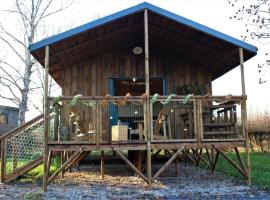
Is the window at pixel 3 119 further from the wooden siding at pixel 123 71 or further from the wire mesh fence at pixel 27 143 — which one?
the wooden siding at pixel 123 71

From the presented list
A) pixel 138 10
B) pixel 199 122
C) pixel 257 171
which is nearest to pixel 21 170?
pixel 199 122

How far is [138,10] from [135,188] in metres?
4.35

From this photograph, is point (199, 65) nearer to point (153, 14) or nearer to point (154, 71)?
point (154, 71)

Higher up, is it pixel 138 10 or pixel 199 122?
pixel 138 10

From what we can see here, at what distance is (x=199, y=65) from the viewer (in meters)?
12.8

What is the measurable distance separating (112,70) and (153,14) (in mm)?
3174

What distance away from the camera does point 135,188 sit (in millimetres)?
8922

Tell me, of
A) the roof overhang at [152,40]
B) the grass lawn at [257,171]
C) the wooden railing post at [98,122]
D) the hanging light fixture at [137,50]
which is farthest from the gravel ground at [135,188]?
the hanging light fixture at [137,50]

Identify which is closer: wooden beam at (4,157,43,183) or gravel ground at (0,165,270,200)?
gravel ground at (0,165,270,200)

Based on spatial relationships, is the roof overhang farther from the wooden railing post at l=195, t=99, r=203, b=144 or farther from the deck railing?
the wooden railing post at l=195, t=99, r=203, b=144

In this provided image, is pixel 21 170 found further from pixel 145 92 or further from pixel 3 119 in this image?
pixel 3 119

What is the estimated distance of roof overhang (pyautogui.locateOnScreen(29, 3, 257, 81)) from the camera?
368 inches

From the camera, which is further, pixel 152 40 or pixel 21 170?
pixel 152 40

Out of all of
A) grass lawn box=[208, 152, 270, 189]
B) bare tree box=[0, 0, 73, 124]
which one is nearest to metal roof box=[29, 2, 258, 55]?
grass lawn box=[208, 152, 270, 189]
